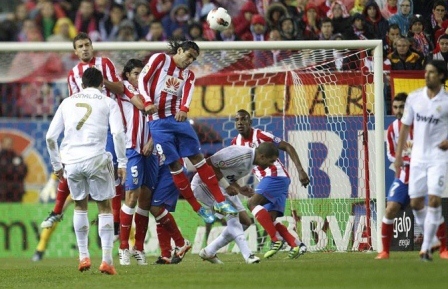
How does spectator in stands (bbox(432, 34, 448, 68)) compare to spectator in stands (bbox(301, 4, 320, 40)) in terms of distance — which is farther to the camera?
spectator in stands (bbox(301, 4, 320, 40))

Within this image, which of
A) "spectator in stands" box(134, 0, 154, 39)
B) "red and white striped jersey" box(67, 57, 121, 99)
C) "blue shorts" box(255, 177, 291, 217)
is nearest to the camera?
"red and white striped jersey" box(67, 57, 121, 99)

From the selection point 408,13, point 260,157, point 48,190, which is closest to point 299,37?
point 408,13

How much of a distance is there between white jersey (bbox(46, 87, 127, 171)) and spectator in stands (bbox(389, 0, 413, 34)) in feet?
25.5

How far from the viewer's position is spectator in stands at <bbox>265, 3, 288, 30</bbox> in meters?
18.8

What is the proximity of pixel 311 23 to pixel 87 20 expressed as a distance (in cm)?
466

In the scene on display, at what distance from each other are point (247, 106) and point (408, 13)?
306 cm

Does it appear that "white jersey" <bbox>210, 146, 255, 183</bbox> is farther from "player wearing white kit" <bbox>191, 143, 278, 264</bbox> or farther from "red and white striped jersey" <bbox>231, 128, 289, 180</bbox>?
"red and white striped jersey" <bbox>231, 128, 289, 180</bbox>

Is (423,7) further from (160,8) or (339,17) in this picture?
(160,8)

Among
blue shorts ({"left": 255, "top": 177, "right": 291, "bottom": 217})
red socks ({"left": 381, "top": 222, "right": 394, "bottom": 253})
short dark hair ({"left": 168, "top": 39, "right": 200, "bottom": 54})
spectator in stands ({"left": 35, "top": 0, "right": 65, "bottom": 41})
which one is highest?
spectator in stands ({"left": 35, "top": 0, "right": 65, "bottom": 41})

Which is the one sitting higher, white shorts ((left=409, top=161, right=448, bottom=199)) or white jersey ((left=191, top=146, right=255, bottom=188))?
white jersey ((left=191, top=146, right=255, bottom=188))

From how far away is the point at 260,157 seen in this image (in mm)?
12336

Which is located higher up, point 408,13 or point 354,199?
point 408,13

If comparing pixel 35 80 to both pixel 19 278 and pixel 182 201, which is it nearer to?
pixel 182 201

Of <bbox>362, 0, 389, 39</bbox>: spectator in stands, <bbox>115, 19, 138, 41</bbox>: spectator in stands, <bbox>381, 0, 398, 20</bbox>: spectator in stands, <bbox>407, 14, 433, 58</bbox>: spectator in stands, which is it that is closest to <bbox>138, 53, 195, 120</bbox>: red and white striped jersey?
<bbox>407, 14, 433, 58</bbox>: spectator in stands
